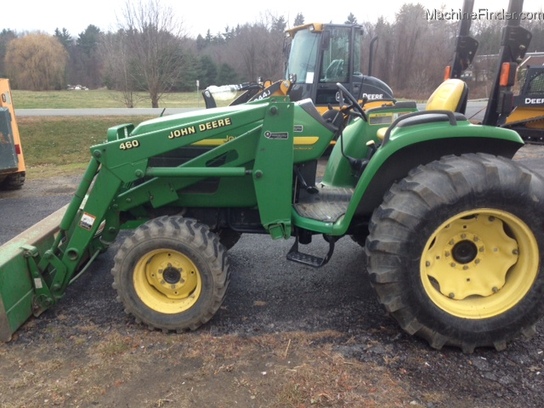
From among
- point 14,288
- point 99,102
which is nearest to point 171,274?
point 14,288

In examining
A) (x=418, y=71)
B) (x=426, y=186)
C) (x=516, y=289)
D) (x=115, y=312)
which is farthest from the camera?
(x=418, y=71)

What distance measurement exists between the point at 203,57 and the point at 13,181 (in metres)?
36.1

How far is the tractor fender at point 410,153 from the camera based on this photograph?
115 inches

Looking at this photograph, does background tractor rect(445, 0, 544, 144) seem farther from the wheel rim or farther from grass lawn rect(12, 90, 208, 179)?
grass lawn rect(12, 90, 208, 179)

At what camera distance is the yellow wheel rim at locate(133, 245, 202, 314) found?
3211 millimetres

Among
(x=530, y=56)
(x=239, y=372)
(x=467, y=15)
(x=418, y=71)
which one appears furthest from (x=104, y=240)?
(x=418, y=71)

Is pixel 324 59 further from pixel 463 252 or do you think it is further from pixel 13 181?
pixel 463 252

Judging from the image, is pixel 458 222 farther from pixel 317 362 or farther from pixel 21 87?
pixel 21 87

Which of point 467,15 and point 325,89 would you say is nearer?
point 467,15

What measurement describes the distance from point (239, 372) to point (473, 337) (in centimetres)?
140

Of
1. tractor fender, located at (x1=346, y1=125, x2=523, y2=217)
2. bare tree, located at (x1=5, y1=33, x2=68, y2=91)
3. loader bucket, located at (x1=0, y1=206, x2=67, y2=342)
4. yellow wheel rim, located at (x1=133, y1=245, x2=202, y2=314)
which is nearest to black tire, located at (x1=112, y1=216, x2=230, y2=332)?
yellow wheel rim, located at (x1=133, y1=245, x2=202, y2=314)

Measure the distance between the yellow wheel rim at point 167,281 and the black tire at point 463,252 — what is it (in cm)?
120

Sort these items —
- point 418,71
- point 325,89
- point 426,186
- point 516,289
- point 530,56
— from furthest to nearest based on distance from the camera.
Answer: point 418,71, point 530,56, point 325,89, point 516,289, point 426,186

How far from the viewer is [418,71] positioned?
3231 centimetres
